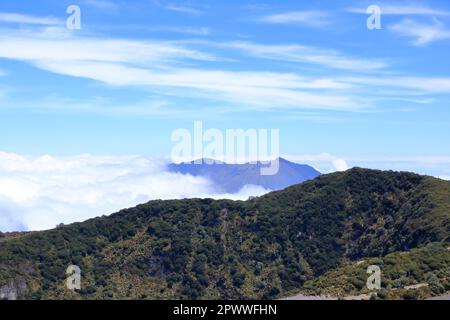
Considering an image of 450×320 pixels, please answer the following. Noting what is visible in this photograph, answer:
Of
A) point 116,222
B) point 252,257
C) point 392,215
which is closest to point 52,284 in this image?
point 116,222

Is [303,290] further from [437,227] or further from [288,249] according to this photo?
[288,249]

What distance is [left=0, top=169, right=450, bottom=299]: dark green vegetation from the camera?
140500mm

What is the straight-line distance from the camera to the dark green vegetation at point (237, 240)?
140500 mm

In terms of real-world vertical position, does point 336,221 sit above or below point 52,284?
above

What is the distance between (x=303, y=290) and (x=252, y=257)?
77.1 meters

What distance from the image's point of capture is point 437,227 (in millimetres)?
130500

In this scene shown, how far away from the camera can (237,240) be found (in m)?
162

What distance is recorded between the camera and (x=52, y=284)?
13588 cm

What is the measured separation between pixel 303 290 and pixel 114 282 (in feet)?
243

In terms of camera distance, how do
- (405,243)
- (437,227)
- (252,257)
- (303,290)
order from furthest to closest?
(252,257) < (405,243) < (437,227) < (303,290)
